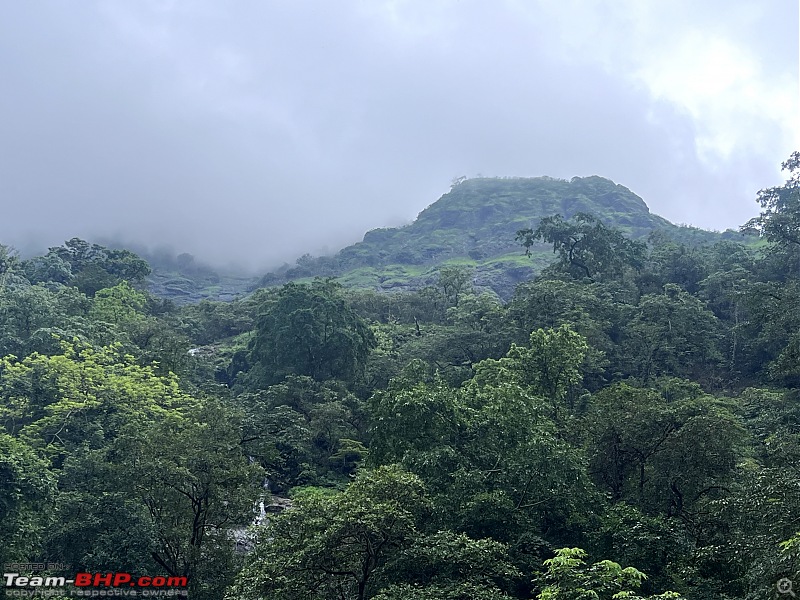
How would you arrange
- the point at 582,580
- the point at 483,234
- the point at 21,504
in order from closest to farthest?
the point at 582,580, the point at 21,504, the point at 483,234

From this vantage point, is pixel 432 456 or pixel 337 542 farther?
pixel 432 456

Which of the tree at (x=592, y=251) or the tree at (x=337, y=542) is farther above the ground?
the tree at (x=592, y=251)

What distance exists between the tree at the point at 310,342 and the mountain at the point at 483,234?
52425mm

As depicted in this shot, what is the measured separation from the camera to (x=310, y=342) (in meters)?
38.9

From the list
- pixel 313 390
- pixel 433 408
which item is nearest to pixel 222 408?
pixel 433 408

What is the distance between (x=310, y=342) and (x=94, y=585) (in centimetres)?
2235

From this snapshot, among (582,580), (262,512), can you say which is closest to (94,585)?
(262,512)

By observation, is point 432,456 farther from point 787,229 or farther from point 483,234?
point 483,234

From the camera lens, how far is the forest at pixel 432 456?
565 inches

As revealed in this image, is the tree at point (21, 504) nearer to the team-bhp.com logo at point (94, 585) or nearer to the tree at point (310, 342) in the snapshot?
the team-bhp.com logo at point (94, 585)

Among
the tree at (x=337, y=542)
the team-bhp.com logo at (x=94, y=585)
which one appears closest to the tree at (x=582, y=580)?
the tree at (x=337, y=542)

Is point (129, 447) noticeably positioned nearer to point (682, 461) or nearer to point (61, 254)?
point (682, 461)

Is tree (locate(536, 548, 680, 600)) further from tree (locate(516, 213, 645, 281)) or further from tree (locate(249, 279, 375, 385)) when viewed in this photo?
tree (locate(516, 213, 645, 281))

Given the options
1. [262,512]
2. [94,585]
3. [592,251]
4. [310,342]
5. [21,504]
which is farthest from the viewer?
[592,251]
